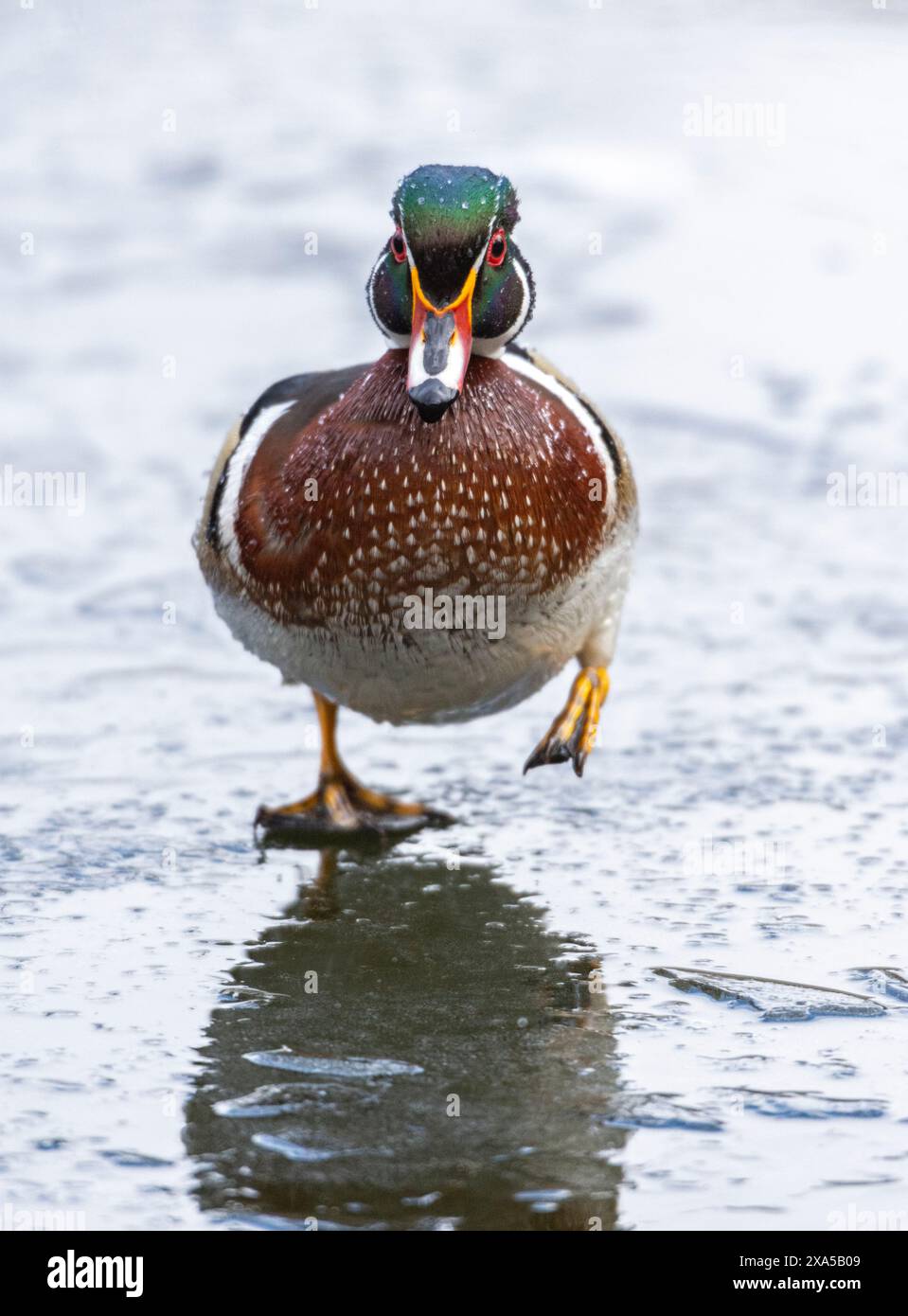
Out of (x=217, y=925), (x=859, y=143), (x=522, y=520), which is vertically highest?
(x=859, y=143)

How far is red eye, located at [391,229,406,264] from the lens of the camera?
5.10 meters

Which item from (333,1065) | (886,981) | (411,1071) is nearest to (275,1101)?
(333,1065)

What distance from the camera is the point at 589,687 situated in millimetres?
5910

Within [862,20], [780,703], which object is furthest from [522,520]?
[862,20]

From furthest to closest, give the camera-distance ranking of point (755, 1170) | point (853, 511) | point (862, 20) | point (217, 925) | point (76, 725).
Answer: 1. point (862, 20)
2. point (853, 511)
3. point (76, 725)
4. point (217, 925)
5. point (755, 1170)

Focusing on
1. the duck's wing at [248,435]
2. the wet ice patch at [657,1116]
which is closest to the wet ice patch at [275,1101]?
the wet ice patch at [657,1116]

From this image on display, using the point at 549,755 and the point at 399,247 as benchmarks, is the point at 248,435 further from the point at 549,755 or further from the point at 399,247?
the point at 549,755

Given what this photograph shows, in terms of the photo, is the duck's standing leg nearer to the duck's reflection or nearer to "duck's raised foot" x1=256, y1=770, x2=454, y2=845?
"duck's raised foot" x1=256, y1=770, x2=454, y2=845

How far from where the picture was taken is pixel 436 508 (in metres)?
5.07

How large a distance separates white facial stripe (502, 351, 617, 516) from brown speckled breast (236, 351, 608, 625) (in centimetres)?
16

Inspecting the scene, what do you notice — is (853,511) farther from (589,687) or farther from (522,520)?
(522,520)

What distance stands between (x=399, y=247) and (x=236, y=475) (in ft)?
3.15

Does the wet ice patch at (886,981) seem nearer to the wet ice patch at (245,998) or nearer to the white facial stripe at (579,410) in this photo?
the wet ice patch at (245,998)
